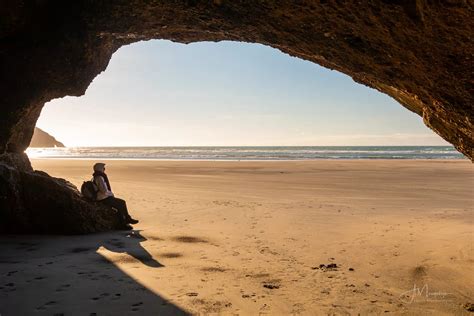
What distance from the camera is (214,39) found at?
6668 millimetres

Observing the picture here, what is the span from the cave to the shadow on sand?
1044mm

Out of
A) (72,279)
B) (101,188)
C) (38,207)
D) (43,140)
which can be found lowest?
(72,279)

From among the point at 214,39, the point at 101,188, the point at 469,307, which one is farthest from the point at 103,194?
the point at 469,307

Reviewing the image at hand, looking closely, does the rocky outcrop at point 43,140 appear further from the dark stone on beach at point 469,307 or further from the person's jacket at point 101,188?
the dark stone on beach at point 469,307

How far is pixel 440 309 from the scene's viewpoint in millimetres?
4395

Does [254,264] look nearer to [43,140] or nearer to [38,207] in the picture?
[38,207]
